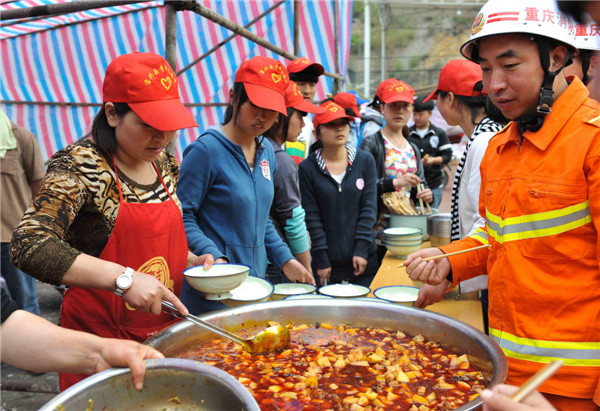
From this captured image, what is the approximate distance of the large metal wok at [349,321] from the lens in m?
1.71

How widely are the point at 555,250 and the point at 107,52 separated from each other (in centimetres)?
759

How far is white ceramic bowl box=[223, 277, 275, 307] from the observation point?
85.4 inches

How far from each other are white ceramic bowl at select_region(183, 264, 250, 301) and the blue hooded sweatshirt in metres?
0.39

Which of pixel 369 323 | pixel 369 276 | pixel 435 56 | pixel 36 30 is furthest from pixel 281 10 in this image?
pixel 435 56

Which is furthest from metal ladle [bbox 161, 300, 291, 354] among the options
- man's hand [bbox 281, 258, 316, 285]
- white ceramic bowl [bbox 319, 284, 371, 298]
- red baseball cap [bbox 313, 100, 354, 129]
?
red baseball cap [bbox 313, 100, 354, 129]

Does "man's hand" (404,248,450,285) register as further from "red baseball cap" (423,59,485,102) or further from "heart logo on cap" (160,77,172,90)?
"red baseball cap" (423,59,485,102)

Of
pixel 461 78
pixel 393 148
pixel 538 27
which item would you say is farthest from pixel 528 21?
pixel 393 148

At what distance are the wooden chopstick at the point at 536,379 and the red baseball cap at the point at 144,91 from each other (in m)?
1.44

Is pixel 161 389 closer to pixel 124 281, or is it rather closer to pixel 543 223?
pixel 124 281

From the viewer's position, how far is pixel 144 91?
1883 millimetres

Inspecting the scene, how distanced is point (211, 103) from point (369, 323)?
20.3 ft

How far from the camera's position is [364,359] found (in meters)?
1.83

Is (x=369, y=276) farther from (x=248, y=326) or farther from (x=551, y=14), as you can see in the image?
(x=551, y=14)

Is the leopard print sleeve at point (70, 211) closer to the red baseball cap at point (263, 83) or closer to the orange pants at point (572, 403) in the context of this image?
the red baseball cap at point (263, 83)
